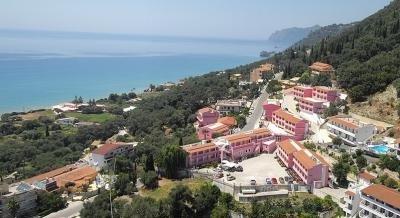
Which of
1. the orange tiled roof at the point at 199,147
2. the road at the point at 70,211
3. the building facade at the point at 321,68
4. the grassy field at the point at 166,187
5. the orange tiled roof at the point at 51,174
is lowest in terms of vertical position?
the orange tiled roof at the point at 51,174

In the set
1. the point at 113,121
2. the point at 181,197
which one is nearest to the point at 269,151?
the point at 181,197

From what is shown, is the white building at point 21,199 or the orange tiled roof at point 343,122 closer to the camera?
the white building at point 21,199

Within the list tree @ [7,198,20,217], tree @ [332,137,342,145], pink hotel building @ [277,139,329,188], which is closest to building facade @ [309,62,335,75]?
tree @ [332,137,342,145]

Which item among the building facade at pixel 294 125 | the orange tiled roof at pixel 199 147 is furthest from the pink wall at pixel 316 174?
the building facade at pixel 294 125

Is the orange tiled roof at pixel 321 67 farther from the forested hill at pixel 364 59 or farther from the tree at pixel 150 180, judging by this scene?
the tree at pixel 150 180

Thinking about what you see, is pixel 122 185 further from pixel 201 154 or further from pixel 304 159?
pixel 304 159

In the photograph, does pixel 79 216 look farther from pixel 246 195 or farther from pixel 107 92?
pixel 107 92

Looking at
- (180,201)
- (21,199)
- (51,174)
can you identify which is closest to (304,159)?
(180,201)

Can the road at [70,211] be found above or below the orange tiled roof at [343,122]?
below
